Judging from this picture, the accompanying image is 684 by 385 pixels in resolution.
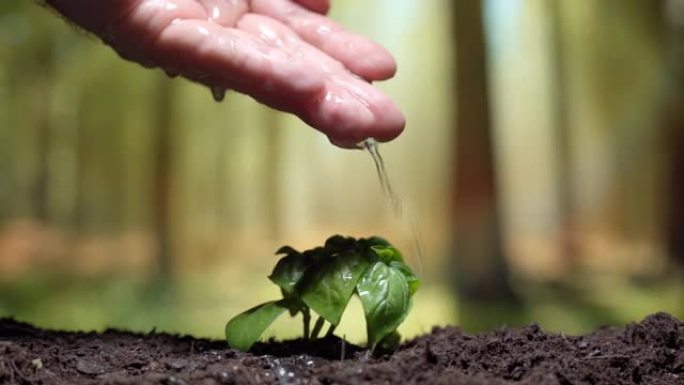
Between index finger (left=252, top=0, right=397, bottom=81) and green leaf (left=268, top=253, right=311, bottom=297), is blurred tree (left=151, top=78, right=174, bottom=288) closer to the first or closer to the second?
index finger (left=252, top=0, right=397, bottom=81)

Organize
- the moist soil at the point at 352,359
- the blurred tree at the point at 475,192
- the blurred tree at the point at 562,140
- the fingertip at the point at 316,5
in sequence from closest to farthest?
the moist soil at the point at 352,359, the fingertip at the point at 316,5, the blurred tree at the point at 475,192, the blurred tree at the point at 562,140

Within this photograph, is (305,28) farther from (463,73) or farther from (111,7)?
(463,73)

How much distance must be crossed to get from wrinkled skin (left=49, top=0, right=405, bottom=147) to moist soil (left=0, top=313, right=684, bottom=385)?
29 centimetres

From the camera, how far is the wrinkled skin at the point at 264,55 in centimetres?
102

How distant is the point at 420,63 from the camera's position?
2.69 meters

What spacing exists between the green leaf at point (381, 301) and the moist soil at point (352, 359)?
36mm

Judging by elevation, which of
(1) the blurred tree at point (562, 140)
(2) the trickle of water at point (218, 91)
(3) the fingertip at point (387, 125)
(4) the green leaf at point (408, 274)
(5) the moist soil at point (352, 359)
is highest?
(1) the blurred tree at point (562, 140)

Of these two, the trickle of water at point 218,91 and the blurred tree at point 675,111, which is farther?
the blurred tree at point 675,111

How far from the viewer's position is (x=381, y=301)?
1045 millimetres

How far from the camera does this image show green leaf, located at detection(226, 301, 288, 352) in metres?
1.06

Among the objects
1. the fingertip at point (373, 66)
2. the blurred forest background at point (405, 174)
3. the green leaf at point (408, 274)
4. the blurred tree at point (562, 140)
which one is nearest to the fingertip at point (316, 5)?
the fingertip at point (373, 66)

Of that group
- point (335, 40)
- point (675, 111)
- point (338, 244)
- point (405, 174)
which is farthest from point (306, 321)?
point (675, 111)

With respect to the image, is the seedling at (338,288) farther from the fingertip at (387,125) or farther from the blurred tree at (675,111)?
the blurred tree at (675,111)

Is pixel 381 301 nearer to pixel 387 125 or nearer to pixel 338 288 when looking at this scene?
pixel 338 288
